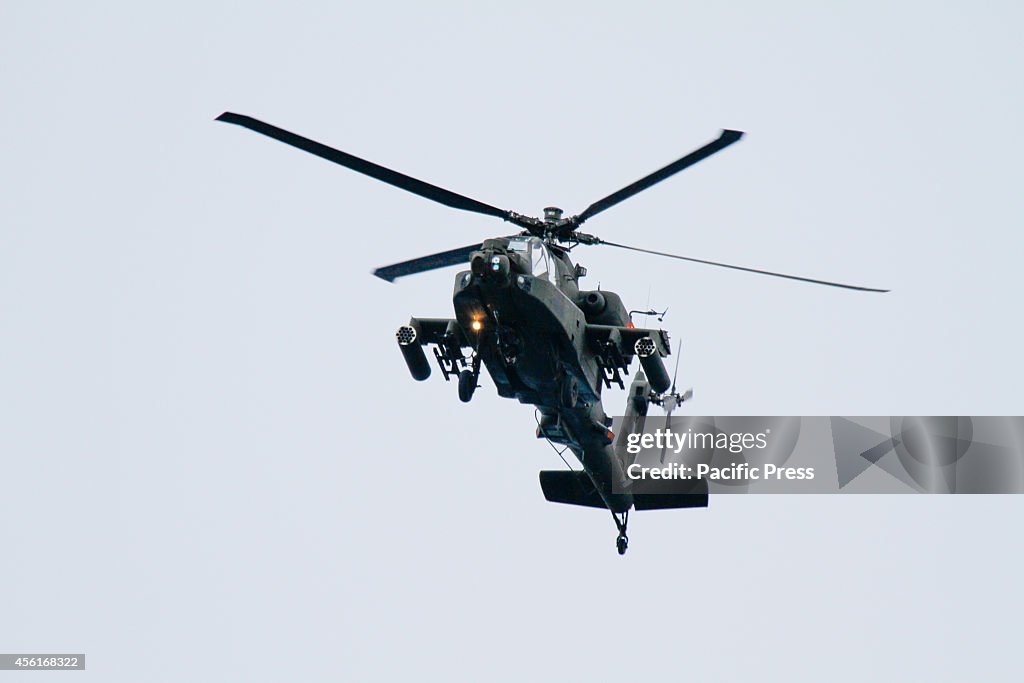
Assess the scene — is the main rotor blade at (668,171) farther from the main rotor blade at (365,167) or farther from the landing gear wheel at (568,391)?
the landing gear wheel at (568,391)

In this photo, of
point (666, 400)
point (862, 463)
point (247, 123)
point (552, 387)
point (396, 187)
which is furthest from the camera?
point (862, 463)

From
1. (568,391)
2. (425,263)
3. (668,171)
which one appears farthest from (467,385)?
(668,171)

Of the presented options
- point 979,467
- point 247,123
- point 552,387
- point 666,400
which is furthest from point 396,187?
point 979,467

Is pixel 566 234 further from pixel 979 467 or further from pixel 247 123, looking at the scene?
pixel 979 467

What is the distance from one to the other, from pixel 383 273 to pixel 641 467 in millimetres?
7255

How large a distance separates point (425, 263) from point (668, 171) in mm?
4894

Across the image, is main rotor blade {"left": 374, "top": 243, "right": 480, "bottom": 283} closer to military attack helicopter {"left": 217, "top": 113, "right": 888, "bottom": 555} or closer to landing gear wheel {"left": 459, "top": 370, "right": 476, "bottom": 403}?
military attack helicopter {"left": 217, "top": 113, "right": 888, "bottom": 555}

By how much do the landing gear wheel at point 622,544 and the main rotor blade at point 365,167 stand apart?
8.09 m

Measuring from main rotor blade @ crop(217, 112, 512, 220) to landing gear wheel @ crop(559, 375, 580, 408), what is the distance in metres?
3.16

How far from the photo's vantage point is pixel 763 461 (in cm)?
2453

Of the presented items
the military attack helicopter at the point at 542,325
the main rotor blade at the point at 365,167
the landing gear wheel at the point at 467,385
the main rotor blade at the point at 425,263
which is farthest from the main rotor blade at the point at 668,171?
the landing gear wheel at the point at 467,385

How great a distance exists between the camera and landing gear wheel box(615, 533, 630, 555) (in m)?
24.9

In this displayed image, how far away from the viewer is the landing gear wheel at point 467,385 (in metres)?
20.8

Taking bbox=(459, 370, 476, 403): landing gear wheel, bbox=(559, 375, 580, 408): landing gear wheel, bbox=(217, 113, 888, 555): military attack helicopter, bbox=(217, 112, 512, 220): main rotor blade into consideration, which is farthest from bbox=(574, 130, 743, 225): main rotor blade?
bbox=(459, 370, 476, 403): landing gear wheel
